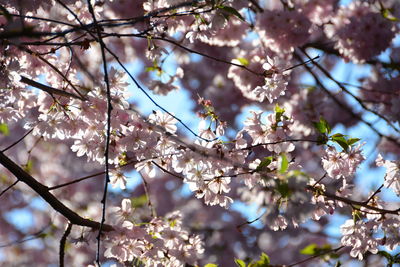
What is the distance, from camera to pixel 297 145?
201 inches

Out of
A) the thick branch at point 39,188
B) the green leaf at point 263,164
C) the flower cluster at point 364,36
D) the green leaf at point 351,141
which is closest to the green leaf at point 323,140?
the green leaf at point 351,141

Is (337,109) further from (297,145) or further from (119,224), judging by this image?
(119,224)

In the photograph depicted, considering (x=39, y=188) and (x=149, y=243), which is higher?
(x=39, y=188)

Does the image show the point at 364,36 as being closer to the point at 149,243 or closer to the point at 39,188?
the point at 149,243

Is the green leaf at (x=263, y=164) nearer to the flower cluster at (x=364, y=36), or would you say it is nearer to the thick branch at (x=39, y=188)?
the thick branch at (x=39, y=188)

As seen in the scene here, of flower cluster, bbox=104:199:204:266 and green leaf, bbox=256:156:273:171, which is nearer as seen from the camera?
green leaf, bbox=256:156:273:171

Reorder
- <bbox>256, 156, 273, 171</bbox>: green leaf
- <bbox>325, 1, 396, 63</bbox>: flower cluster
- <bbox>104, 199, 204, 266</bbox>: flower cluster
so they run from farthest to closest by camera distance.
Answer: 1. <bbox>325, 1, 396, 63</bbox>: flower cluster
2. <bbox>104, 199, 204, 266</bbox>: flower cluster
3. <bbox>256, 156, 273, 171</bbox>: green leaf

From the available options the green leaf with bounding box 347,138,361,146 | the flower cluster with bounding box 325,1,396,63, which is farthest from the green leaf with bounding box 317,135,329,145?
the flower cluster with bounding box 325,1,396,63

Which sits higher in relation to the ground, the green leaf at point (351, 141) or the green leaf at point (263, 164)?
the green leaf at point (351, 141)

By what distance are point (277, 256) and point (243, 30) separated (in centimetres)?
325

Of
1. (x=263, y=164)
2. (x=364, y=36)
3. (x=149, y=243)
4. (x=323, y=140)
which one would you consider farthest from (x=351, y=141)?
(x=364, y=36)

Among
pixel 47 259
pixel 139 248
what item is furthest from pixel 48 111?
pixel 47 259

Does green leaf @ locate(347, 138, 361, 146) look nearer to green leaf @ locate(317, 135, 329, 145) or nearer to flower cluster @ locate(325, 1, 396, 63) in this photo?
green leaf @ locate(317, 135, 329, 145)

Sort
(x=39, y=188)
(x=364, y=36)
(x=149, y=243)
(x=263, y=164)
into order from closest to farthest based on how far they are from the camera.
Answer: (x=263, y=164)
(x=39, y=188)
(x=149, y=243)
(x=364, y=36)
